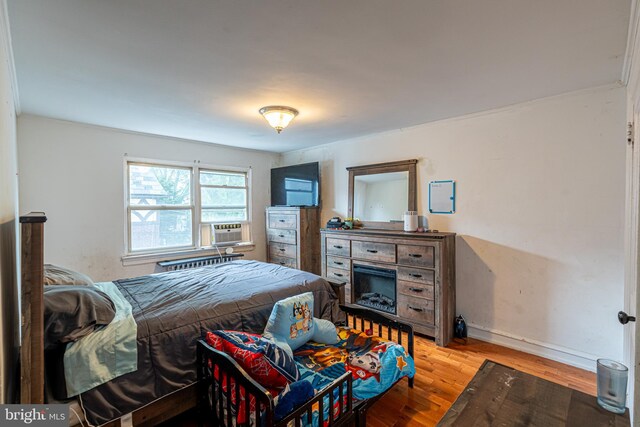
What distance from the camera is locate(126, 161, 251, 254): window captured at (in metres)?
3.88

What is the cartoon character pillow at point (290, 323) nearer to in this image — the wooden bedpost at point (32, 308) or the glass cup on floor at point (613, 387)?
the wooden bedpost at point (32, 308)

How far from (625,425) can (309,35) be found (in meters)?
2.24

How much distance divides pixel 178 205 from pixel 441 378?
3.88 m

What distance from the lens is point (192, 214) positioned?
14.3ft

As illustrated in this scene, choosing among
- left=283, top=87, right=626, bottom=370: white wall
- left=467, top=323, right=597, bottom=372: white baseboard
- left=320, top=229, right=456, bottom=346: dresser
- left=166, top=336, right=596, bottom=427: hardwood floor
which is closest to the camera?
left=166, top=336, right=596, bottom=427: hardwood floor

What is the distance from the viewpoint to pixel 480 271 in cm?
311

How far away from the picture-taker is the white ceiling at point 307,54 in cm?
146

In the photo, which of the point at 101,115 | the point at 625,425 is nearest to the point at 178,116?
the point at 101,115

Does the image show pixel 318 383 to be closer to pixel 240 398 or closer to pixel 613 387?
pixel 240 398

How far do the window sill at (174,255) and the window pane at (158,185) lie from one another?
711mm

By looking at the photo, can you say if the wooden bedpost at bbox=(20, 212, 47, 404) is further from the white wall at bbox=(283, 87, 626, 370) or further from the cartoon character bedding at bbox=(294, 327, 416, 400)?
the white wall at bbox=(283, 87, 626, 370)

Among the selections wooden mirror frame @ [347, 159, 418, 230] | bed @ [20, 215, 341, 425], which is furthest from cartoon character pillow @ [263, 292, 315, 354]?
wooden mirror frame @ [347, 159, 418, 230]

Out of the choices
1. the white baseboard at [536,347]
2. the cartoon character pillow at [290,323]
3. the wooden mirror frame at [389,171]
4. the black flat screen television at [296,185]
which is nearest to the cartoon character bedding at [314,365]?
the cartoon character pillow at [290,323]

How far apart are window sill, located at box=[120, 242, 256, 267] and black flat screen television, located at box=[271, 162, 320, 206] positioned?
3.15ft
